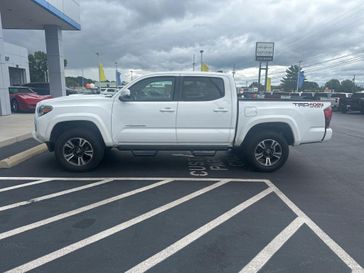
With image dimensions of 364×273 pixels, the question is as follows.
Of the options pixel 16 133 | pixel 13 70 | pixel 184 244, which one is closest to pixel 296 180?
pixel 184 244

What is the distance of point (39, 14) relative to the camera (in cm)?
1777

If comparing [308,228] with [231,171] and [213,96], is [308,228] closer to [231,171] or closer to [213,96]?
[231,171]

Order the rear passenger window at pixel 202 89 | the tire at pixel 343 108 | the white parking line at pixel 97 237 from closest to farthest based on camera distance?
the white parking line at pixel 97 237
the rear passenger window at pixel 202 89
the tire at pixel 343 108

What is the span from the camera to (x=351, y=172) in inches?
260

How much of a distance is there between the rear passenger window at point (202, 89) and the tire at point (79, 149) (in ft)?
6.29

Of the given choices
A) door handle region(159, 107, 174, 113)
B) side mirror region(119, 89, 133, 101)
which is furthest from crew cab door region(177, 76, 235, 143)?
side mirror region(119, 89, 133, 101)

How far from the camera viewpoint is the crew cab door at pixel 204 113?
5934 mm

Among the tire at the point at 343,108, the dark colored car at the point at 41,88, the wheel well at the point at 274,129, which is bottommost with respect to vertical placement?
the tire at the point at 343,108

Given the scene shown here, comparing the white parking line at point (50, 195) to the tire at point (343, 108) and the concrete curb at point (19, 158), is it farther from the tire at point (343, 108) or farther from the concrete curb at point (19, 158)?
the tire at point (343, 108)

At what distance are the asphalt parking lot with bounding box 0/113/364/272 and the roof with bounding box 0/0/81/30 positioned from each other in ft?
41.6

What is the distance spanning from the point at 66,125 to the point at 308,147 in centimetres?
706

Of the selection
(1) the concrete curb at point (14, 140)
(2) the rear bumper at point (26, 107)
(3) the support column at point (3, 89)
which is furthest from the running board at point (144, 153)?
(2) the rear bumper at point (26, 107)

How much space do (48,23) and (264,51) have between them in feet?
65.5

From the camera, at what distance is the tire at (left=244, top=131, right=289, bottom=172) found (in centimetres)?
617
